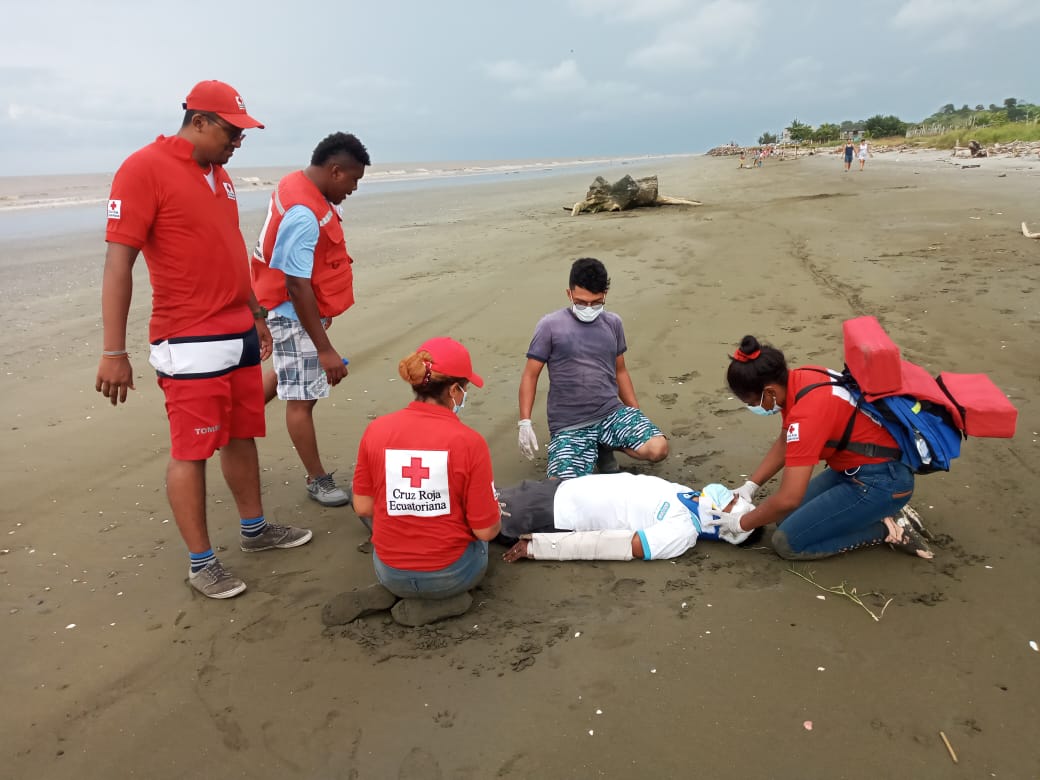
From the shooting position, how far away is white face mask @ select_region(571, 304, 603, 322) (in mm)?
3930

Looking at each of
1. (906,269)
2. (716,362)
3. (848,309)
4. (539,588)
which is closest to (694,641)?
(539,588)

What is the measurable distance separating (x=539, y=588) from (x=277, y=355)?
6.20ft

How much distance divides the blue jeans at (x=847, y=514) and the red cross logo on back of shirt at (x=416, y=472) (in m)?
1.65

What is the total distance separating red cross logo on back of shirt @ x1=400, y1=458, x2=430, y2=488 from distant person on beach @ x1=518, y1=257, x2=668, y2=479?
1433 millimetres

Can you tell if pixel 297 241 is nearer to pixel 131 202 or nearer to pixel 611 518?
pixel 131 202

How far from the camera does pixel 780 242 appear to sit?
9.67m

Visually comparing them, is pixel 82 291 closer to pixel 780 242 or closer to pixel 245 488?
pixel 245 488

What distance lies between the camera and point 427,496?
2.51 meters

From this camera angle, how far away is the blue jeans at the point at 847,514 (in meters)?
2.86

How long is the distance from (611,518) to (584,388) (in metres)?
1.00

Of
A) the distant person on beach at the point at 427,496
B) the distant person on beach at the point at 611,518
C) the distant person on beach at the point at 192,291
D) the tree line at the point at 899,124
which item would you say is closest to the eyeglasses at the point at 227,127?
the distant person on beach at the point at 192,291

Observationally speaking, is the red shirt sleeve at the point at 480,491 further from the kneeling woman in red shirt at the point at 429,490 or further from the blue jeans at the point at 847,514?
the blue jeans at the point at 847,514

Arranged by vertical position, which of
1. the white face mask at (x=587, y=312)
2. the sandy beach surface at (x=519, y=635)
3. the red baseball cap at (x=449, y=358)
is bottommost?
the sandy beach surface at (x=519, y=635)

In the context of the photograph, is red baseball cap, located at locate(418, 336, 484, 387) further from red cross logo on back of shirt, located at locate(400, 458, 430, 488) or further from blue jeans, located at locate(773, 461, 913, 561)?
blue jeans, located at locate(773, 461, 913, 561)
